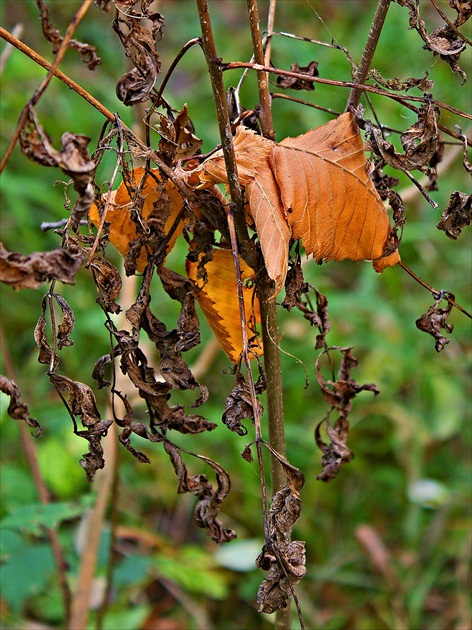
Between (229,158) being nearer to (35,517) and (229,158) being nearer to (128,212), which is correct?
(128,212)

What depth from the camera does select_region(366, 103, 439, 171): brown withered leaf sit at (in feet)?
2.55

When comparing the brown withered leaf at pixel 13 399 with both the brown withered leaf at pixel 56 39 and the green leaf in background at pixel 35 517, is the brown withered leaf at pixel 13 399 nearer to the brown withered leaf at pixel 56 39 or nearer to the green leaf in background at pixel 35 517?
the brown withered leaf at pixel 56 39

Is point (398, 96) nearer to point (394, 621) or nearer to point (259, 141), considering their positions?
point (259, 141)

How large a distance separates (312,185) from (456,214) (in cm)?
17

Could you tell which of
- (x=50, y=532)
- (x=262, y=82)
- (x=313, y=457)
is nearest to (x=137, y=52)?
(x=262, y=82)

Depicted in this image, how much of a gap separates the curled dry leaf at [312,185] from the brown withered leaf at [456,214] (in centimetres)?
7

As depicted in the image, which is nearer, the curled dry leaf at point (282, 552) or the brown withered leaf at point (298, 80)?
the curled dry leaf at point (282, 552)

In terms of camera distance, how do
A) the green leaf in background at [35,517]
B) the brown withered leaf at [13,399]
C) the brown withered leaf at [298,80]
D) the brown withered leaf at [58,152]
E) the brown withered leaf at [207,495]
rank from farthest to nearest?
the green leaf in background at [35,517] < the brown withered leaf at [298,80] < the brown withered leaf at [207,495] < the brown withered leaf at [13,399] < the brown withered leaf at [58,152]

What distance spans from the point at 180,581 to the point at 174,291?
1381 mm

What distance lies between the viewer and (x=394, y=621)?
199 cm

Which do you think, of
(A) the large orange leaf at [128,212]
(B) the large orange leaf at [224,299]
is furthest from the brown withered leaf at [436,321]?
(A) the large orange leaf at [128,212]

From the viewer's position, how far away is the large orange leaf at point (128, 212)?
0.82 m

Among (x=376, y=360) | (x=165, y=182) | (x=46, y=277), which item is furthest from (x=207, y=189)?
(x=376, y=360)

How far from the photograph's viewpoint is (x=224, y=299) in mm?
893
